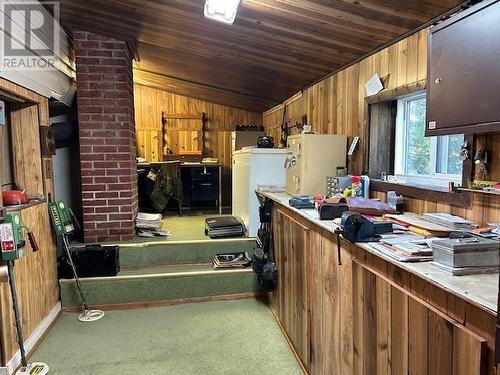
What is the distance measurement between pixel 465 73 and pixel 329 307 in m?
1.16

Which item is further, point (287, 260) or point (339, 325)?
point (287, 260)

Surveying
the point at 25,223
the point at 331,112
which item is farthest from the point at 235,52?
the point at 25,223

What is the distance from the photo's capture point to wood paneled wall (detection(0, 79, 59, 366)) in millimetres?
2490

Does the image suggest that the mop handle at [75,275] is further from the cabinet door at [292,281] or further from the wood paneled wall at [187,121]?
the wood paneled wall at [187,121]

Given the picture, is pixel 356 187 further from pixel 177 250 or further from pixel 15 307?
pixel 15 307

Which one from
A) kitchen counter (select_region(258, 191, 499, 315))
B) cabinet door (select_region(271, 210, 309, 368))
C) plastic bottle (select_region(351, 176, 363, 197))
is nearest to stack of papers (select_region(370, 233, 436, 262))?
kitchen counter (select_region(258, 191, 499, 315))

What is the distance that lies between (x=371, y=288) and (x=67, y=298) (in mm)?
2796

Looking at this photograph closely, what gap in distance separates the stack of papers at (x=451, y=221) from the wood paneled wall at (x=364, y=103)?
85mm

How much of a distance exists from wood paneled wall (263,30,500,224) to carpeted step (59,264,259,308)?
1.51 m

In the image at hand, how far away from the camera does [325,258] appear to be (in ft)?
5.79

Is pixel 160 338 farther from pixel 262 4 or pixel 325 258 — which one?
pixel 262 4

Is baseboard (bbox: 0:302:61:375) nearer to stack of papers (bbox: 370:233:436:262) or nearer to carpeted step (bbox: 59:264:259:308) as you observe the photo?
carpeted step (bbox: 59:264:259:308)

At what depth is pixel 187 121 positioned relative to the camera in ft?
21.0

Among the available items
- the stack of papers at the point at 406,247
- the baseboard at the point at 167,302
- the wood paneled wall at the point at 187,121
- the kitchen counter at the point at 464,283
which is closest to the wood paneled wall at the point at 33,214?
the baseboard at the point at 167,302
